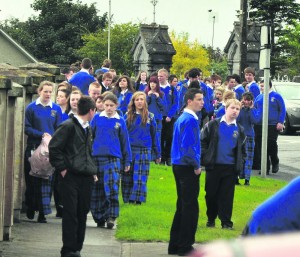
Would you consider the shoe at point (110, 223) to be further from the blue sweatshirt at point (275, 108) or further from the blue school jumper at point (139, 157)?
the blue sweatshirt at point (275, 108)

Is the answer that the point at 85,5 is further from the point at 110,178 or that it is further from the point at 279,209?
the point at 279,209

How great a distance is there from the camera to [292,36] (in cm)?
10012

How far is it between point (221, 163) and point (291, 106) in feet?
79.4

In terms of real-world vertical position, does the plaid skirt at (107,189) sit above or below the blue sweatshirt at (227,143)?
below

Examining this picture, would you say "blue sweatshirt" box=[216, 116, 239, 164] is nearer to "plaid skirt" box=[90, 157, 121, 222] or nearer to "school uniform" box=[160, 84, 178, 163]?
"plaid skirt" box=[90, 157, 121, 222]

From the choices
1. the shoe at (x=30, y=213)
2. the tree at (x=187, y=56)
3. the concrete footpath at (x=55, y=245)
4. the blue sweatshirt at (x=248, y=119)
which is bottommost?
the concrete footpath at (x=55, y=245)

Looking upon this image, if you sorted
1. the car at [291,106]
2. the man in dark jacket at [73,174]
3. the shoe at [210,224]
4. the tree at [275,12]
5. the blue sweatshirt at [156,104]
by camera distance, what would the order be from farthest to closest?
the tree at [275,12] < the car at [291,106] < the blue sweatshirt at [156,104] < the shoe at [210,224] < the man in dark jacket at [73,174]

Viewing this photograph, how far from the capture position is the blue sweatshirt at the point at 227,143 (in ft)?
45.5

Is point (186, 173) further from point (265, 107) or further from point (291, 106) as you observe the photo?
point (291, 106)

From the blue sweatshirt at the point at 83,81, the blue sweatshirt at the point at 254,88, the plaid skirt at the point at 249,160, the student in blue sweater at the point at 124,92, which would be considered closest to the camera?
the plaid skirt at the point at 249,160

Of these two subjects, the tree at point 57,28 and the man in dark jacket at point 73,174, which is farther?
the tree at point 57,28

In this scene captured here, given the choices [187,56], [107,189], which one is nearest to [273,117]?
[107,189]

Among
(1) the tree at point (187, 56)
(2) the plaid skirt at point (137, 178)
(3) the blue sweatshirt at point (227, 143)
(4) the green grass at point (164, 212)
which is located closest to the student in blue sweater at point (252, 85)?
(4) the green grass at point (164, 212)

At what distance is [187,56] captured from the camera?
3912 inches
